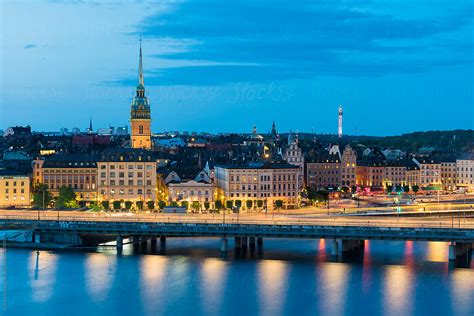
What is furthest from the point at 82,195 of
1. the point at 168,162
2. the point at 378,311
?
the point at 378,311

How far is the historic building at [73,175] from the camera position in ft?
186

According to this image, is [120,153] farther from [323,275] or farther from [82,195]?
[323,275]

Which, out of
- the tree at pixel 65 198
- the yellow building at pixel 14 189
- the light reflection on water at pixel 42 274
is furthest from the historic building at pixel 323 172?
the light reflection on water at pixel 42 274

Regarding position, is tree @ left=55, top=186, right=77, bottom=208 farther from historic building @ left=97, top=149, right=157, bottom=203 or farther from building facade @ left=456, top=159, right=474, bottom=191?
building facade @ left=456, top=159, right=474, bottom=191

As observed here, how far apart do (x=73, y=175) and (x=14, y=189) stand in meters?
3.49

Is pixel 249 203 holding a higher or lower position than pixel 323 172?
lower

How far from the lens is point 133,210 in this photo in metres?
51.5

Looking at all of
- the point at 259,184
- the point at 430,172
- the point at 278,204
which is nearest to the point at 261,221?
the point at 278,204

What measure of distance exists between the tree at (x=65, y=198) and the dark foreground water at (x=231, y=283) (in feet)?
43.3

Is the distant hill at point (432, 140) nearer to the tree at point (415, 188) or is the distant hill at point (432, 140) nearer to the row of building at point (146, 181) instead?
the tree at point (415, 188)

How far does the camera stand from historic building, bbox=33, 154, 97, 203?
186 feet

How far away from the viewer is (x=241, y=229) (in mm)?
39156

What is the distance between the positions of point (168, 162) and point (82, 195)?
13.2 meters

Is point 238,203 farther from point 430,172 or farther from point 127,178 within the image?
point 430,172
